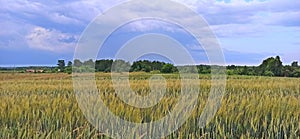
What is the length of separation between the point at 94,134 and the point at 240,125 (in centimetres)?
125

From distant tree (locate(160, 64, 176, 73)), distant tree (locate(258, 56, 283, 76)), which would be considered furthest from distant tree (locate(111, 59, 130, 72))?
distant tree (locate(258, 56, 283, 76))

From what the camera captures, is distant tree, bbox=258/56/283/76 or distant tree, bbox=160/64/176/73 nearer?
distant tree, bbox=160/64/176/73

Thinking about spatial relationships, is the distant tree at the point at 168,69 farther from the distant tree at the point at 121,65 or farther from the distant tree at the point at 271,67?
the distant tree at the point at 121,65

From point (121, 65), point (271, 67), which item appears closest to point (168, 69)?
point (271, 67)

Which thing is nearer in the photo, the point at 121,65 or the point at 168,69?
the point at 121,65

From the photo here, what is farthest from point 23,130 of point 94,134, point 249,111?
point 249,111

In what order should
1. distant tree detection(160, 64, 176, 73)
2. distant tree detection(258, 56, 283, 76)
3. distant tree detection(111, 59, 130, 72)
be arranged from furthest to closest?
distant tree detection(258, 56, 283, 76)
distant tree detection(160, 64, 176, 73)
distant tree detection(111, 59, 130, 72)

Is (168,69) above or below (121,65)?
above

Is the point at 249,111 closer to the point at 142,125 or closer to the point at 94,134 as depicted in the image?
the point at 142,125

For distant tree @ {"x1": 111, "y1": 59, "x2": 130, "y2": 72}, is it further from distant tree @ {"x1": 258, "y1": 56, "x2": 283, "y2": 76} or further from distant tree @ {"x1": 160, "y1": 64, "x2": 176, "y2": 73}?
distant tree @ {"x1": 258, "y1": 56, "x2": 283, "y2": 76}

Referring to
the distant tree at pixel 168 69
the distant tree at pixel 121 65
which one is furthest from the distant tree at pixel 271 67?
the distant tree at pixel 121 65

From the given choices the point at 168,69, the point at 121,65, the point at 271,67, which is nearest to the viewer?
the point at 121,65

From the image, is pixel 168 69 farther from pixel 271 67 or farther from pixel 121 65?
pixel 121 65

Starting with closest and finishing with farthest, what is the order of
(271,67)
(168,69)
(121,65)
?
(121,65)
(168,69)
(271,67)
